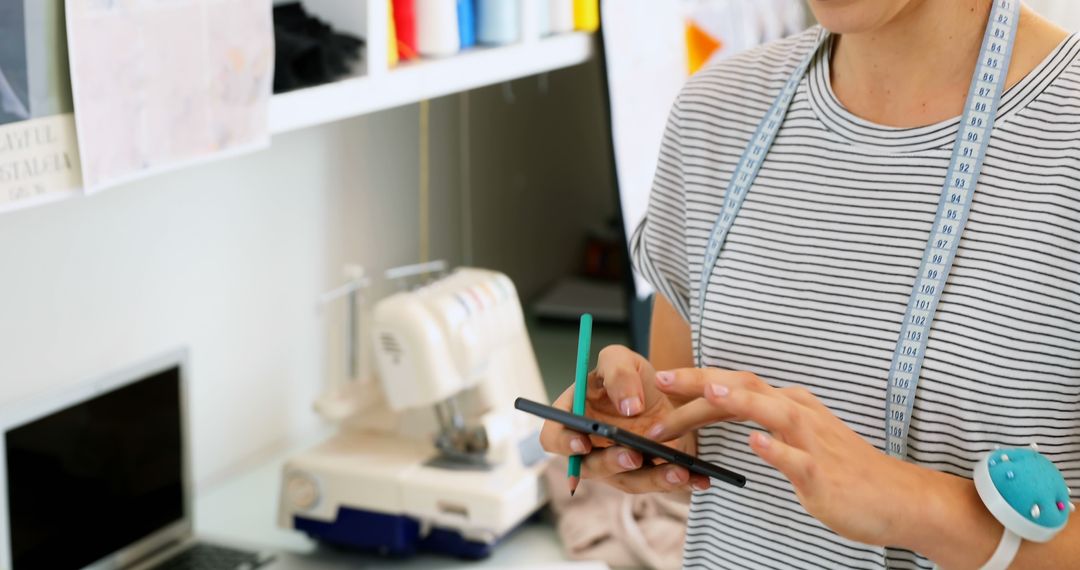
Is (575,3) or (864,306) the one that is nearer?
(864,306)

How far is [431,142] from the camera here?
2.24 m

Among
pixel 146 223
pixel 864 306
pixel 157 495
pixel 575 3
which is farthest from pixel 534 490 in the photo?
pixel 864 306

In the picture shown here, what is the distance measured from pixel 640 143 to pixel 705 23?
0.90 feet

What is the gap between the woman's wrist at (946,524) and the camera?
72 cm

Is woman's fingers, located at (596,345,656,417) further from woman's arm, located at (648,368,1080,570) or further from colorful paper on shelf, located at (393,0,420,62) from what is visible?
colorful paper on shelf, located at (393,0,420,62)

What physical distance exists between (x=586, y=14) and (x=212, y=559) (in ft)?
3.14

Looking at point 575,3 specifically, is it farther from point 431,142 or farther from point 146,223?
point 146,223

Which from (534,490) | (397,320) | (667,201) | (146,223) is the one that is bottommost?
(534,490)

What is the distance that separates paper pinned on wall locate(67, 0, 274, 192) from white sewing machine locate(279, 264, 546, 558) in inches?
17.2

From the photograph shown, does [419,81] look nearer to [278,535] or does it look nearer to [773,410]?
[278,535]

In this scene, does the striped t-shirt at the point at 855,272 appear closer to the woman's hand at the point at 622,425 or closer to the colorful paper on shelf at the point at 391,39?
the woman's hand at the point at 622,425

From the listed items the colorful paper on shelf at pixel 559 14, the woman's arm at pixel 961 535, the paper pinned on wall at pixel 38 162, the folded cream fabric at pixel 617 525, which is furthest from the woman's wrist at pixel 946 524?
the colorful paper on shelf at pixel 559 14

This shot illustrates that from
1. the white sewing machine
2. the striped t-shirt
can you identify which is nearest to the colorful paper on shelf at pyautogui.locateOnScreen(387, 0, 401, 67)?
the white sewing machine

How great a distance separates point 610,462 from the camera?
867 mm
